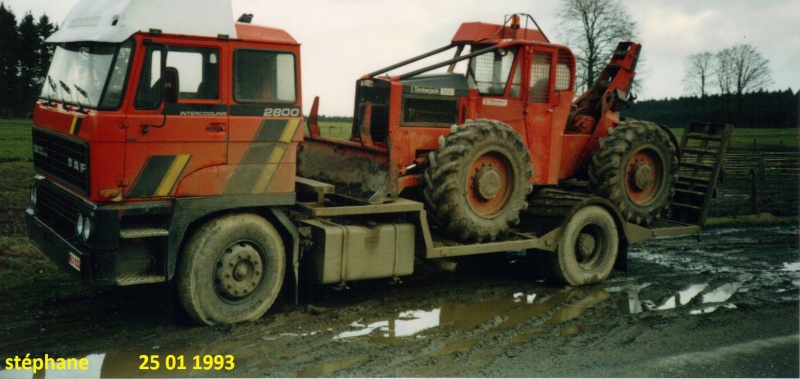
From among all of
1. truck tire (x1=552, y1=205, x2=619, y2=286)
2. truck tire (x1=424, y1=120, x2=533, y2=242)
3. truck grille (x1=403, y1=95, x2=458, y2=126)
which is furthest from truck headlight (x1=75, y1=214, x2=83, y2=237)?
truck tire (x1=552, y1=205, x2=619, y2=286)

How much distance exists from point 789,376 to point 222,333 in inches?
212

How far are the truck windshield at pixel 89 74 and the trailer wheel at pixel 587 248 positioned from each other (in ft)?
19.6

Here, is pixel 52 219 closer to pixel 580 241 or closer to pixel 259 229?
pixel 259 229

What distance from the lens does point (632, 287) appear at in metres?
10.3

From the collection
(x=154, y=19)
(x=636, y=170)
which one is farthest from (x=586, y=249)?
(x=154, y=19)

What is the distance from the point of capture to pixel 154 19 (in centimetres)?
733

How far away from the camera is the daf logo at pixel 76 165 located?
7.23 metres

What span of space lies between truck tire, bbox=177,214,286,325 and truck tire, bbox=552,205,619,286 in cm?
403

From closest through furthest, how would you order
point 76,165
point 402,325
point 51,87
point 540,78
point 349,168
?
point 76,165 → point 402,325 → point 51,87 → point 349,168 → point 540,78

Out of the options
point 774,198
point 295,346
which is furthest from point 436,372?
point 774,198

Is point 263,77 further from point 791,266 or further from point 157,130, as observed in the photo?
point 791,266

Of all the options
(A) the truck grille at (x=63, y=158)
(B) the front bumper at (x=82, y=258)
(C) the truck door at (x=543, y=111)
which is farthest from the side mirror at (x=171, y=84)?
(C) the truck door at (x=543, y=111)

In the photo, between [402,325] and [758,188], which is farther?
[758,188]

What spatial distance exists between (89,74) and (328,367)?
152 inches
